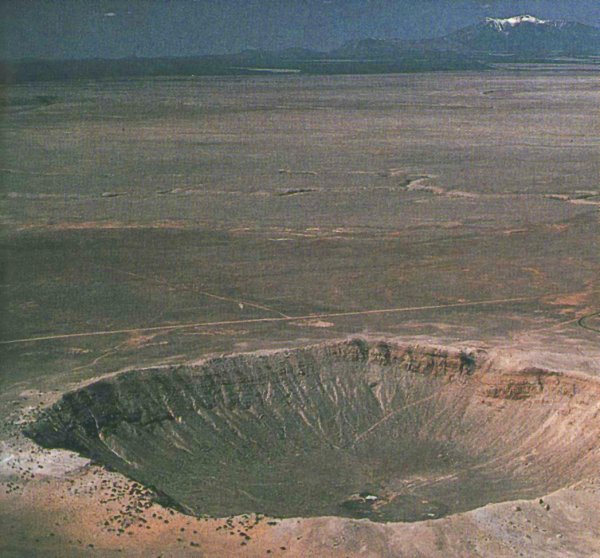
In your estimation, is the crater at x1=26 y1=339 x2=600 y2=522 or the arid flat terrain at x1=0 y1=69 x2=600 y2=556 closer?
the arid flat terrain at x1=0 y1=69 x2=600 y2=556

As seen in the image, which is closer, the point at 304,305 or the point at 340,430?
the point at 340,430

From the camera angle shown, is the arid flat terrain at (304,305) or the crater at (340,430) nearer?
the arid flat terrain at (304,305)

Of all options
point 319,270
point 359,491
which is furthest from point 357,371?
point 319,270

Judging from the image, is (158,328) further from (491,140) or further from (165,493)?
(491,140)

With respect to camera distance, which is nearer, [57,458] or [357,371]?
[57,458]
